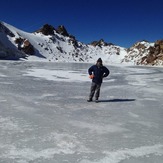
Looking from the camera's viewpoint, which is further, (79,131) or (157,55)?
(157,55)

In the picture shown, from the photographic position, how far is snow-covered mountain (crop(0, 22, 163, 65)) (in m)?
93.3

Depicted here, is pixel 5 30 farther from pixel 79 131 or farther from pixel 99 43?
pixel 79 131

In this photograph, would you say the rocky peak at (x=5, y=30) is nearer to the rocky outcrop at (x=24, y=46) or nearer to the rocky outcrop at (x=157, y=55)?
the rocky outcrop at (x=24, y=46)

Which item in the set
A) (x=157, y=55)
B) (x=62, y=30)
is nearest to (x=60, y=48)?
(x=62, y=30)

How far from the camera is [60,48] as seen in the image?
128375 mm

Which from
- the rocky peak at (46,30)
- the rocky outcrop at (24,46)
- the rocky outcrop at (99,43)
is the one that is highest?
the rocky peak at (46,30)

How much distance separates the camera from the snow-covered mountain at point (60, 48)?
306 ft

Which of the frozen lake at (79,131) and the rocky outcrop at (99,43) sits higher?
the rocky outcrop at (99,43)

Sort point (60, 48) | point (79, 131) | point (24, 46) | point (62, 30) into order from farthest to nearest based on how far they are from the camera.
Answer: point (62, 30) → point (60, 48) → point (24, 46) → point (79, 131)

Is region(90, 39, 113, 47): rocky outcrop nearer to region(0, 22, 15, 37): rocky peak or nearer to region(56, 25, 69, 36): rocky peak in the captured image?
region(56, 25, 69, 36): rocky peak

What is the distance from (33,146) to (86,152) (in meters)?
1.08

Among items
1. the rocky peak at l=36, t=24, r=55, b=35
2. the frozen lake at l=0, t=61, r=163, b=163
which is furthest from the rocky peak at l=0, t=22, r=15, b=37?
the frozen lake at l=0, t=61, r=163, b=163

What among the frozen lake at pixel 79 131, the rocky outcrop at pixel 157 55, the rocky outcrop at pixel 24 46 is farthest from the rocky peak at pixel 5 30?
the frozen lake at pixel 79 131

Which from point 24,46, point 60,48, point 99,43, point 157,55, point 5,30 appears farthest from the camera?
point 99,43
